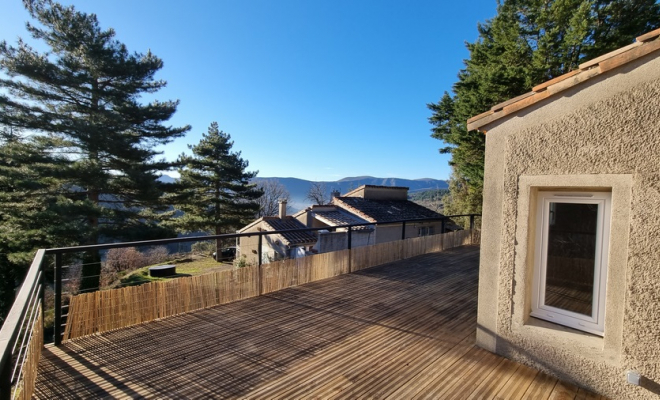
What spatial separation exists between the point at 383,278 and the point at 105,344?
184 inches

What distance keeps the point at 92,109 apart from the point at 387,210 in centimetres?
1820

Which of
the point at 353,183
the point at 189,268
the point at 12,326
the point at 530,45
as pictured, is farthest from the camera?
the point at 353,183

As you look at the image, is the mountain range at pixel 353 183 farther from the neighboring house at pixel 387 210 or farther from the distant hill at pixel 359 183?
the neighboring house at pixel 387 210

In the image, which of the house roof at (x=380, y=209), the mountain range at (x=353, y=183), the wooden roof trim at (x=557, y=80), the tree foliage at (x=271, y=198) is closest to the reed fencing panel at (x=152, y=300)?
the wooden roof trim at (x=557, y=80)

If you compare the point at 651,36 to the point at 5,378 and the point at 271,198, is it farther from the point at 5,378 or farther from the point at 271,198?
the point at 271,198

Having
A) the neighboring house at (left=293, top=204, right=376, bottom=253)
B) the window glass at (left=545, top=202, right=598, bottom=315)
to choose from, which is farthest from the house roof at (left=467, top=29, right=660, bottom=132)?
the neighboring house at (left=293, top=204, right=376, bottom=253)

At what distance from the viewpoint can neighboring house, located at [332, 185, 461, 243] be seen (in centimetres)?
1997

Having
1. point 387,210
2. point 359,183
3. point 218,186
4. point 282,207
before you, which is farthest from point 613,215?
point 359,183

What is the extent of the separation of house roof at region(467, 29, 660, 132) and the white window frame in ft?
2.88

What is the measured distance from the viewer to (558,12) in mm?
12742

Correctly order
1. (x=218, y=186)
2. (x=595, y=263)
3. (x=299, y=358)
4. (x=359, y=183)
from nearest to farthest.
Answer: (x=595, y=263) → (x=299, y=358) → (x=218, y=186) → (x=359, y=183)

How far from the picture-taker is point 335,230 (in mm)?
20172

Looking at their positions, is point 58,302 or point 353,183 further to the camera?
point 353,183

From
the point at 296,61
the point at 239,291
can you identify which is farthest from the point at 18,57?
the point at 239,291
